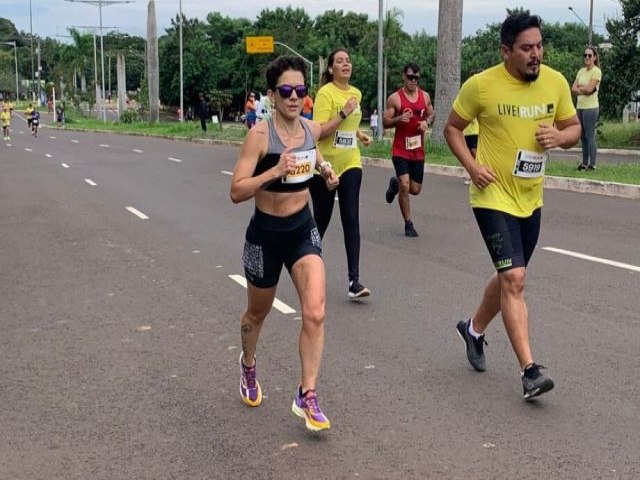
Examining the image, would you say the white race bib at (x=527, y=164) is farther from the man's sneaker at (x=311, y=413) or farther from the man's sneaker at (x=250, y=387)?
the man's sneaker at (x=250, y=387)

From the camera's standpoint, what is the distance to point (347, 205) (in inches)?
287

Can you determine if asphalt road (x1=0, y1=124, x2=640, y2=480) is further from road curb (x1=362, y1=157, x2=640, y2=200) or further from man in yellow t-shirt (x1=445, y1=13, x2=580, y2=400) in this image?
road curb (x1=362, y1=157, x2=640, y2=200)

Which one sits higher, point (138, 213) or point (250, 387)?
point (250, 387)

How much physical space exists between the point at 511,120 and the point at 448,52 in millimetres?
17076

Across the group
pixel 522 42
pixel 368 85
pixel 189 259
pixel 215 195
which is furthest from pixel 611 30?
pixel 368 85

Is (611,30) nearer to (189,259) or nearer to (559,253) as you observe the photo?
(559,253)

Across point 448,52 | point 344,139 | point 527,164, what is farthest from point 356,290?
point 448,52

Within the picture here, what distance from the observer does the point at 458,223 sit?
38.3ft

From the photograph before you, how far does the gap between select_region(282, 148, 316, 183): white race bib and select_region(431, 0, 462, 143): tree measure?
56.2ft

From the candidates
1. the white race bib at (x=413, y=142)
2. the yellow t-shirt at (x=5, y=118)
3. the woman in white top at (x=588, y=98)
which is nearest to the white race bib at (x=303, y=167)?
the white race bib at (x=413, y=142)

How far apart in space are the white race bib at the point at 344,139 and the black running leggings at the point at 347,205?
0.68 feet

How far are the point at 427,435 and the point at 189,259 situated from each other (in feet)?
17.6

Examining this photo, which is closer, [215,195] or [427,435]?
[427,435]

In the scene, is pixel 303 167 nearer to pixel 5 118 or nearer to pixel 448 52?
pixel 448 52
